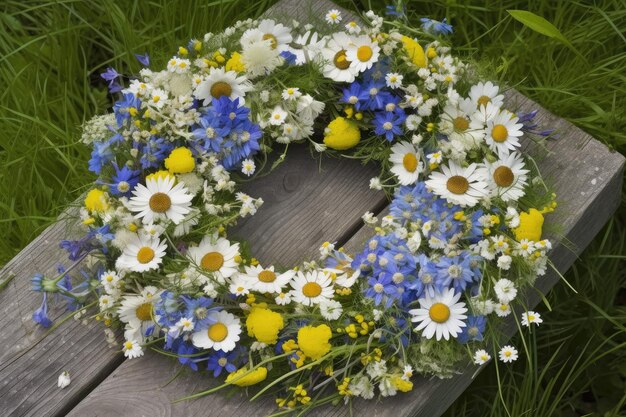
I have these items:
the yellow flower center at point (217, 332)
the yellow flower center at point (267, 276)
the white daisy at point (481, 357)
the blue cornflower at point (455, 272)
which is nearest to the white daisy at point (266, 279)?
the yellow flower center at point (267, 276)

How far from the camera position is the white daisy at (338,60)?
191 centimetres

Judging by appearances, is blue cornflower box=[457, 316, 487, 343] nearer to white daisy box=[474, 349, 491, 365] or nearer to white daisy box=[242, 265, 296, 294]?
white daisy box=[474, 349, 491, 365]

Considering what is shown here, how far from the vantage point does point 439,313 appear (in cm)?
168

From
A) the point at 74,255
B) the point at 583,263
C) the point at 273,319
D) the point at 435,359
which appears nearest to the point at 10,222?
the point at 74,255

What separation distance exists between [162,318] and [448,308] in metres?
0.59

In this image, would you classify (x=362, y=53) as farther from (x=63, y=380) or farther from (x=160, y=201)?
(x=63, y=380)

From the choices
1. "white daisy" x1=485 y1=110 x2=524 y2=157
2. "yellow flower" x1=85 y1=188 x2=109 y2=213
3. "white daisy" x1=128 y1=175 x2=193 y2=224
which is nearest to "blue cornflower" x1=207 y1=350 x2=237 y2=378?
"white daisy" x1=128 y1=175 x2=193 y2=224

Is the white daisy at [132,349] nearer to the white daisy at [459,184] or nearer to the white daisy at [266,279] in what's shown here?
the white daisy at [266,279]

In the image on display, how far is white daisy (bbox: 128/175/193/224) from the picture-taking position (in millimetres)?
1743

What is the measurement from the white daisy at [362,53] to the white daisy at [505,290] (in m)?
0.58

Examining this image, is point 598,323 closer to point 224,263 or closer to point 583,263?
point 583,263

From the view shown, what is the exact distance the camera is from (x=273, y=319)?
168 cm

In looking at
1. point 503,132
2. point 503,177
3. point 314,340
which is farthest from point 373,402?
point 503,132

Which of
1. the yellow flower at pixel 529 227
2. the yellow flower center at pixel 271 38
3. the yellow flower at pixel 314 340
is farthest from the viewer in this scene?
the yellow flower center at pixel 271 38
